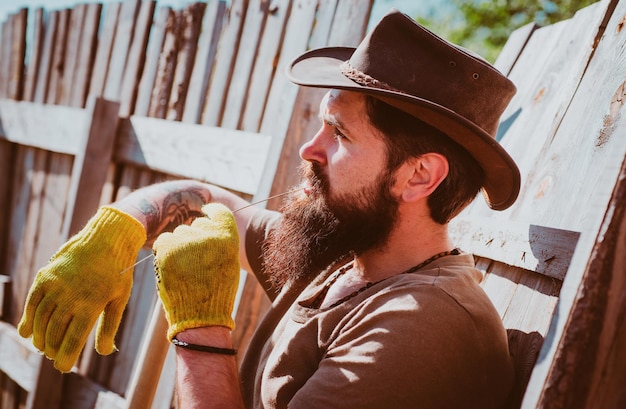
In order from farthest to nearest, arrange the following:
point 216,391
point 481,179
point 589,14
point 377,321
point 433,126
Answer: point 589,14
point 481,179
point 433,126
point 216,391
point 377,321

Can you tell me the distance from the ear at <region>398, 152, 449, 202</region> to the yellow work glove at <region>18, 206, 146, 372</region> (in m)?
0.95

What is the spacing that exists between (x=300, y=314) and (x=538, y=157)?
1048 mm

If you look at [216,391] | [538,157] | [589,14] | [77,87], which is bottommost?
[216,391]

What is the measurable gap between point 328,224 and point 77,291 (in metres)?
0.81

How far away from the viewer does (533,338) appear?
5.38 feet

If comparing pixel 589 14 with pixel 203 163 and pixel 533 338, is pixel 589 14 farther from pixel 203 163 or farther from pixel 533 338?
pixel 203 163

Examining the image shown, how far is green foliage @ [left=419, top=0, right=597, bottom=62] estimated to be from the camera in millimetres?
Result: 11938

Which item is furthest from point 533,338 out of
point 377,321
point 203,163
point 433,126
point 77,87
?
point 77,87

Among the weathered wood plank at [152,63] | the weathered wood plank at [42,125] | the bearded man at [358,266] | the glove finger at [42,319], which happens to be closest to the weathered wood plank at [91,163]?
the weathered wood plank at [152,63]

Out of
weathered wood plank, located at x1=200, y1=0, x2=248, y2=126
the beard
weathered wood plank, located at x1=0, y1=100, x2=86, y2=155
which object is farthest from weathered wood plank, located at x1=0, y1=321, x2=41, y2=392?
the beard

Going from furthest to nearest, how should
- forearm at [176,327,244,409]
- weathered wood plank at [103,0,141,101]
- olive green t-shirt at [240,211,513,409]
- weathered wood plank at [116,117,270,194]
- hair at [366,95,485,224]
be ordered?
weathered wood plank at [103,0,141,101] → weathered wood plank at [116,117,270,194] → hair at [366,95,485,224] → forearm at [176,327,244,409] → olive green t-shirt at [240,211,513,409]

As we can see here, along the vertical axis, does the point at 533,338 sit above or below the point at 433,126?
below

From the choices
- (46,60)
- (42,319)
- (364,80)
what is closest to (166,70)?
(46,60)

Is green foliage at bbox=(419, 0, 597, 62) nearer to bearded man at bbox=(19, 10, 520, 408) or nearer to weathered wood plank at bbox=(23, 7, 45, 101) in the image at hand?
weathered wood plank at bbox=(23, 7, 45, 101)
